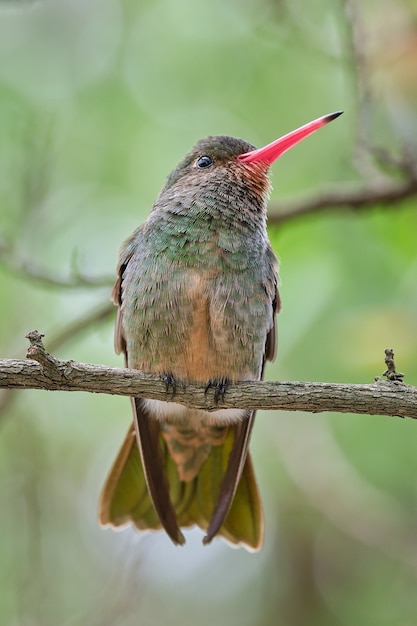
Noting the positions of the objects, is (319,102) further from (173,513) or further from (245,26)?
(173,513)

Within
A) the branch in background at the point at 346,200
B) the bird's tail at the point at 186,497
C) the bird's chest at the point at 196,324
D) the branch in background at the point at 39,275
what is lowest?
the bird's tail at the point at 186,497

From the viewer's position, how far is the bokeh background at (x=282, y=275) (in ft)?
19.2

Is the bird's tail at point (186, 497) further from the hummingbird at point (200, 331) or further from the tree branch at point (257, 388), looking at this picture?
the tree branch at point (257, 388)

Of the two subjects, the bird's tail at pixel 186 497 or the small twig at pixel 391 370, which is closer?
the small twig at pixel 391 370

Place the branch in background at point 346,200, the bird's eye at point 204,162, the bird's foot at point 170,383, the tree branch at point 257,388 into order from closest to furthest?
1. the tree branch at point 257,388
2. the bird's foot at point 170,383
3. the bird's eye at point 204,162
4. the branch in background at point 346,200

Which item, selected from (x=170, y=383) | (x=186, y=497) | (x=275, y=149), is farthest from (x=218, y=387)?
(x=275, y=149)

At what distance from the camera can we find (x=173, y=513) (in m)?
4.73

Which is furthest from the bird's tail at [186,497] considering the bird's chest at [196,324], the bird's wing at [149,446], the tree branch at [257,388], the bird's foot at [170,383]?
the tree branch at [257,388]

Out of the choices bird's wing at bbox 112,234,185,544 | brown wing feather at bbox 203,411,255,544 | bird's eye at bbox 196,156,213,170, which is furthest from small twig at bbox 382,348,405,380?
bird's eye at bbox 196,156,213,170

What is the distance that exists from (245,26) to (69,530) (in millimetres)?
4901

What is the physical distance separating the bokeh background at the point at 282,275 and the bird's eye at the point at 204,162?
0.94m

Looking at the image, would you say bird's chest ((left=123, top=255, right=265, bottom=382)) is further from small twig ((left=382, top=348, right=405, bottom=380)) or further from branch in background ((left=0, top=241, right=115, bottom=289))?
branch in background ((left=0, top=241, right=115, bottom=289))

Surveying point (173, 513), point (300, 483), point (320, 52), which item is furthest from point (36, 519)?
point (320, 52)

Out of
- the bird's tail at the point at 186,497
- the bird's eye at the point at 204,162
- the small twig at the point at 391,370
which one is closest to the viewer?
the small twig at the point at 391,370
